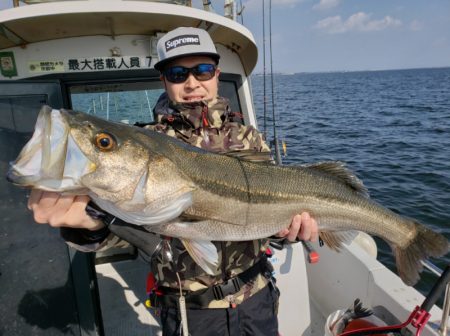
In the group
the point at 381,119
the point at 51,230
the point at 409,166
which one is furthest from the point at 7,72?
the point at 381,119

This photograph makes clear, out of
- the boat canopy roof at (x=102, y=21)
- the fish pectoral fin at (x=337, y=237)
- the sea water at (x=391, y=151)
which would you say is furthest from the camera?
the sea water at (x=391, y=151)

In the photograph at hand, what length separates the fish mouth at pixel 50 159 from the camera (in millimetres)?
1657

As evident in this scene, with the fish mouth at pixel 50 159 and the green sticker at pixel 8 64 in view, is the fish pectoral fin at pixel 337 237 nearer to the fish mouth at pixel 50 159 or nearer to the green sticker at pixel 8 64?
the fish mouth at pixel 50 159

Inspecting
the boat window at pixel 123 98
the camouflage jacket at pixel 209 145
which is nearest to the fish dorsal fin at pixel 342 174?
the camouflage jacket at pixel 209 145

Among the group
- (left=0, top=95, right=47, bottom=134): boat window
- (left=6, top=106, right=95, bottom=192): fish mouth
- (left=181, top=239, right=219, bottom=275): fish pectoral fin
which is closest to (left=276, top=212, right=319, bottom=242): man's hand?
(left=181, top=239, right=219, bottom=275): fish pectoral fin

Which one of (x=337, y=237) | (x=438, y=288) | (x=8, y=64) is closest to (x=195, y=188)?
(x=337, y=237)

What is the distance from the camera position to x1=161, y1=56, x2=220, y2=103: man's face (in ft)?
8.80

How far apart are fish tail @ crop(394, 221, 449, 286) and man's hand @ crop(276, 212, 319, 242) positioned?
852 millimetres

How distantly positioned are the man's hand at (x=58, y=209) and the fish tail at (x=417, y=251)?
2.50 meters

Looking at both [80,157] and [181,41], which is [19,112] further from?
[80,157]

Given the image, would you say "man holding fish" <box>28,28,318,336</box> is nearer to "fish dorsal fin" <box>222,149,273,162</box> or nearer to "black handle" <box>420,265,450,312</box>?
"fish dorsal fin" <box>222,149,273,162</box>

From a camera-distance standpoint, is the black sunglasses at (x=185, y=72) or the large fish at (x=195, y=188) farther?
the black sunglasses at (x=185, y=72)

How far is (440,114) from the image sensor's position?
80.2 feet

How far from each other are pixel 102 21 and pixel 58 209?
2646mm
